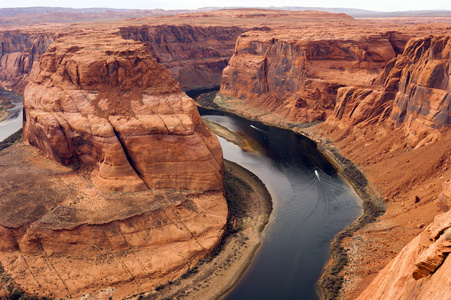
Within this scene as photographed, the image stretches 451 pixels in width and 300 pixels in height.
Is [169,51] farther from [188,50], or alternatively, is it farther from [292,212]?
[292,212]

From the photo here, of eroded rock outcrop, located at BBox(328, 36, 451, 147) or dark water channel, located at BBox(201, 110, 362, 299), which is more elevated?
eroded rock outcrop, located at BBox(328, 36, 451, 147)

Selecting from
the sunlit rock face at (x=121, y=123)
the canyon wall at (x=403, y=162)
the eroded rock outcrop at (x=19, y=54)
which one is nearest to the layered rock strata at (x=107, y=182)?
the sunlit rock face at (x=121, y=123)

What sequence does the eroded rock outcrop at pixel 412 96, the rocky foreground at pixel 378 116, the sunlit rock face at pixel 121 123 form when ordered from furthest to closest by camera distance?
the eroded rock outcrop at pixel 412 96
the sunlit rock face at pixel 121 123
the rocky foreground at pixel 378 116

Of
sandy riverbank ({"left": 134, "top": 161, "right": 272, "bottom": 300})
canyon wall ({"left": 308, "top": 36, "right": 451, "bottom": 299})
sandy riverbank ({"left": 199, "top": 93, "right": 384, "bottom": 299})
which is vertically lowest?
sandy riverbank ({"left": 134, "top": 161, "right": 272, "bottom": 300})

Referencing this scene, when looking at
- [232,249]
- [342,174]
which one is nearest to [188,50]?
[342,174]

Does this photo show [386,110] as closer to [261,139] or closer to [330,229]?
[261,139]

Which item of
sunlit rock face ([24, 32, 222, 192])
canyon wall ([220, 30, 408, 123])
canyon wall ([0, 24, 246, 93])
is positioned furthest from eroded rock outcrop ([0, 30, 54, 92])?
sunlit rock face ([24, 32, 222, 192])

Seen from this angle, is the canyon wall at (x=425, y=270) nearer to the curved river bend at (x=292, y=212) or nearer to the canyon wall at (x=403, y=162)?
the canyon wall at (x=403, y=162)

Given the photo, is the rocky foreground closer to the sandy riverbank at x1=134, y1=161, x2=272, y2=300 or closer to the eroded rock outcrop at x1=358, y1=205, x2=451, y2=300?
the eroded rock outcrop at x1=358, y1=205, x2=451, y2=300
